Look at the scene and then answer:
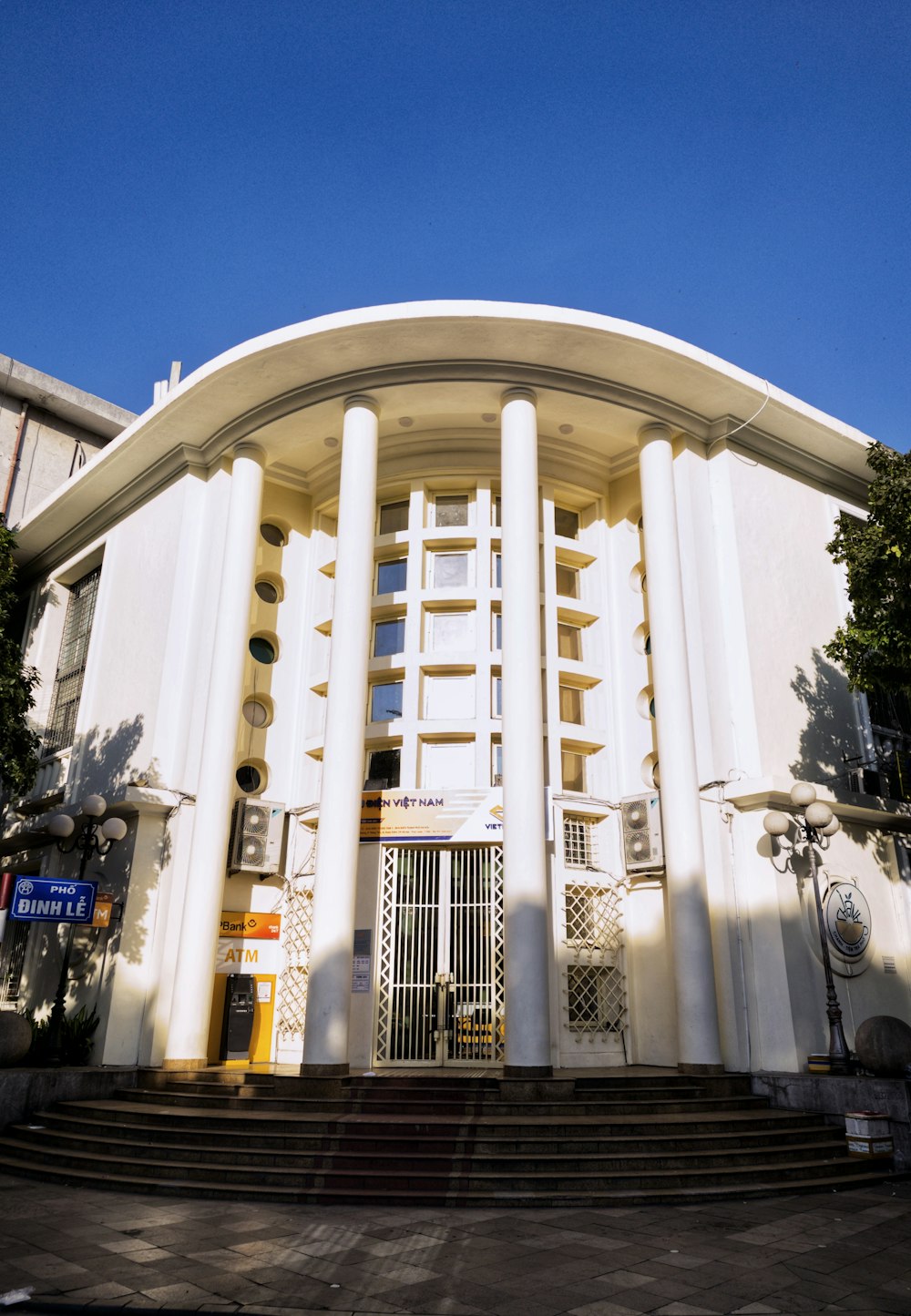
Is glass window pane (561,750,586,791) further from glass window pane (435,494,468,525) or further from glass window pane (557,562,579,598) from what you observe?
glass window pane (435,494,468,525)

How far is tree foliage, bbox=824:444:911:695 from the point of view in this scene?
1233 centimetres

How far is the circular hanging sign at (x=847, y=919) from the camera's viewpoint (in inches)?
527

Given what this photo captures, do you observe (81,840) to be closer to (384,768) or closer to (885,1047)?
(384,768)

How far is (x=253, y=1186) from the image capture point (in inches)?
353

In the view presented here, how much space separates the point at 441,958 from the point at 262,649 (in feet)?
21.1

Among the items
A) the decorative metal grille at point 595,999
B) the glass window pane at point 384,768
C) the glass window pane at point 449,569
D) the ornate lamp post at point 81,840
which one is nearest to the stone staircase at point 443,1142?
the ornate lamp post at point 81,840

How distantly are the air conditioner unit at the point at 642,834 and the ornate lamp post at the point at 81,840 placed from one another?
7.59 metres

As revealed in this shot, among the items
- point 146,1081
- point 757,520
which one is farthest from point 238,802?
point 757,520

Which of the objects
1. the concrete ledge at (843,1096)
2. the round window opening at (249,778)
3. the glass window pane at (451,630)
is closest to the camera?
the concrete ledge at (843,1096)

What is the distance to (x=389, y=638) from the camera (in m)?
16.6

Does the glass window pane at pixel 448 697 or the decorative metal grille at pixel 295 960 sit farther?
the glass window pane at pixel 448 697

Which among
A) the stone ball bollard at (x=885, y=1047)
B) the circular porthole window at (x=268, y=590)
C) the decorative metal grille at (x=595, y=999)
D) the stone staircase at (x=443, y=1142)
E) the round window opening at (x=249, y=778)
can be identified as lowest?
the stone staircase at (x=443, y=1142)

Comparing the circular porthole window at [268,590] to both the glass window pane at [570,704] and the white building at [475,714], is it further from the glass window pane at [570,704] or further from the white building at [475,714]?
the glass window pane at [570,704]

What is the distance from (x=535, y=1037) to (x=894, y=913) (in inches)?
254
